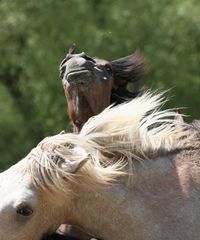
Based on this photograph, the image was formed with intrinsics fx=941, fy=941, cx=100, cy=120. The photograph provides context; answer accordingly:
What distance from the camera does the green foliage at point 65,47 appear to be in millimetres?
15516

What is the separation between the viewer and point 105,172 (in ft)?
14.6

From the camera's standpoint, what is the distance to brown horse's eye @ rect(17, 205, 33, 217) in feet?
14.3

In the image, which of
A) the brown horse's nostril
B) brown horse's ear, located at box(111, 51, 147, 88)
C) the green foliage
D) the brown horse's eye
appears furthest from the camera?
the green foliage

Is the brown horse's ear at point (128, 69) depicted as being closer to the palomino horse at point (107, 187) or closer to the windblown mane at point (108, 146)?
the windblown mane at point (108, 146)

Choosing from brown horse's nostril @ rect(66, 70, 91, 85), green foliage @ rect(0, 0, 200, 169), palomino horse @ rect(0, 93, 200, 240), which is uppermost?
brown horse's nostril @ rect(66, 70, 91, 85)

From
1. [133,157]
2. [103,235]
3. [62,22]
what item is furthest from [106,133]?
[62,22]

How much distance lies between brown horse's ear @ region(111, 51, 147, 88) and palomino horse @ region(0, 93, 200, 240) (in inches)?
45.0

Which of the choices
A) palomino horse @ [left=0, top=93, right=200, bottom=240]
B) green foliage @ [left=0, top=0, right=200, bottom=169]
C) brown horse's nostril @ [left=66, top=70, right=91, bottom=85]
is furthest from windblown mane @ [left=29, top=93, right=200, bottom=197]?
green foliage @ [left=0, top=0, right=200, bottom=169]

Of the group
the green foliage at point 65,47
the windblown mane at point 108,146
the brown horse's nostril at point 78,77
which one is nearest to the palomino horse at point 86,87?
the brown horse's nostril at point 78,77

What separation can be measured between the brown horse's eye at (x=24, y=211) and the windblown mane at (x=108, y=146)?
0.13 meters

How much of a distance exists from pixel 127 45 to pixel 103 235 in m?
11.3

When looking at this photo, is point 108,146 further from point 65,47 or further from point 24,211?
point 65,47

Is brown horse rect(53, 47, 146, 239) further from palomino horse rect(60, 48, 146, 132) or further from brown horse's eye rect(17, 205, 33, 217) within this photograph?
brown horse's eye rect(17, 205, 33, 217)

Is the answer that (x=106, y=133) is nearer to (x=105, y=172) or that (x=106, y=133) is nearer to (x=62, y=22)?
(x=105, y=172)
